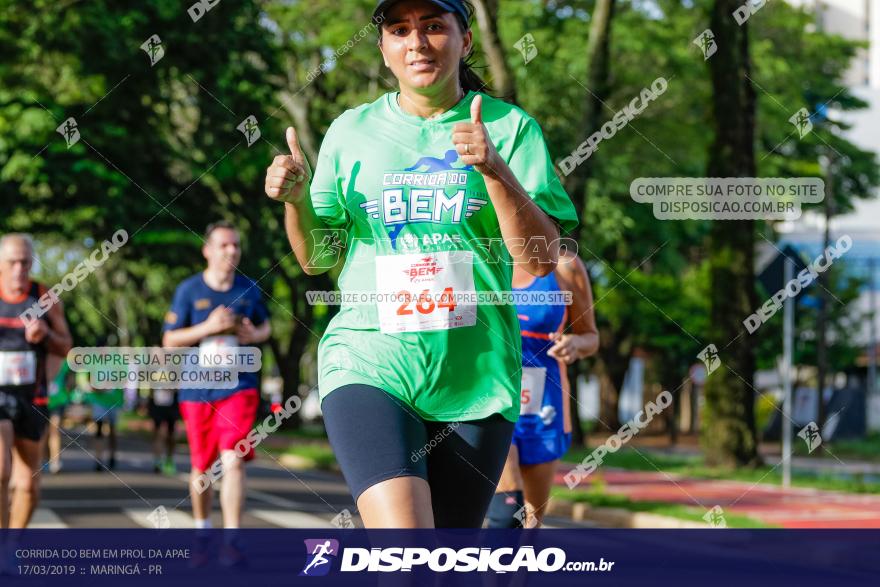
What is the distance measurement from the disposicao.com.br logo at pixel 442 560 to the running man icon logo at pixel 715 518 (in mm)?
6801

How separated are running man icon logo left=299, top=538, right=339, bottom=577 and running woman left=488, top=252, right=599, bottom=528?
2.01 m

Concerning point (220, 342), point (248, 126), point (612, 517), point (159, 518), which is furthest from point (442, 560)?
point (248, 126)

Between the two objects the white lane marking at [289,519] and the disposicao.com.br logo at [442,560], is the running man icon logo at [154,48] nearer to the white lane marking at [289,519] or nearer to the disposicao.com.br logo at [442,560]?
the white lane marking at [289,519]

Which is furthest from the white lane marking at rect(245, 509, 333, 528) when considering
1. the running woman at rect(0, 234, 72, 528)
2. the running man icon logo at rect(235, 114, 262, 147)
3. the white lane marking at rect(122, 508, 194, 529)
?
the running man icon logo at rect(235, 114, 262, 147)

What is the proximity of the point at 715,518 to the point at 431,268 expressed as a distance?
8148 millimetres

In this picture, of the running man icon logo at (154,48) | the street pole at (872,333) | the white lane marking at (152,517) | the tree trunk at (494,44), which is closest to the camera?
the white lane marking at (152,517)

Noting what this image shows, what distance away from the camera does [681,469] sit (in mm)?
18375

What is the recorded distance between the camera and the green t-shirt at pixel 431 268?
368 centimetres

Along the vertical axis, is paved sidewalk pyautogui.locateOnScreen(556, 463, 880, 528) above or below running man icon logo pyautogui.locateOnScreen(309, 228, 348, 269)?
above

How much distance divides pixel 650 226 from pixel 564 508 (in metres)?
17.1

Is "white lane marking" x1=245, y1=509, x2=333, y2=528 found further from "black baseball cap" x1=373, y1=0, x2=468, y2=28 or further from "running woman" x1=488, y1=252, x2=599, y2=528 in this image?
"black baseball cap" x1=373, y1=0, x2=468, y2=28

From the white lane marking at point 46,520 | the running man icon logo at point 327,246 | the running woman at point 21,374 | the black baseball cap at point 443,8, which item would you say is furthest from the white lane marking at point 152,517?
the black baseball cap at point 443,8

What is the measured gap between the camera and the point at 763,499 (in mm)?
14320

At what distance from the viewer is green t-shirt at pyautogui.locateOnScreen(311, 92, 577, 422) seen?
368 cm
